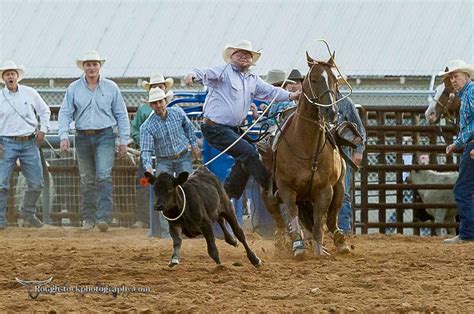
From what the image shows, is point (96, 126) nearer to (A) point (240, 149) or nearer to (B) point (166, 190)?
(A) point (240, 149)

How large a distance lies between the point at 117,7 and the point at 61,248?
16.1 m

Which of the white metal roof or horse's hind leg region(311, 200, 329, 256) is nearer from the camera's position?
horse's hind leg region(311, 200, 329, 256)

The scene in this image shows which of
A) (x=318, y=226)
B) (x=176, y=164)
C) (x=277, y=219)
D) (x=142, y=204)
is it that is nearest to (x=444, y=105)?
(x=176, y=164)

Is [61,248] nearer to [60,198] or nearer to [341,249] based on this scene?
[341,249]

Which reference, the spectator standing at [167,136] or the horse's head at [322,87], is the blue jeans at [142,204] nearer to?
the spectator standing at [167,136]

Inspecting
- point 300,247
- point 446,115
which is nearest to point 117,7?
point 446,115

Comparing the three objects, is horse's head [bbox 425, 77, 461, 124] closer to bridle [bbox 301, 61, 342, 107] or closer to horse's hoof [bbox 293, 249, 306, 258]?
bridle [bbox 301, 61, 342, 107]

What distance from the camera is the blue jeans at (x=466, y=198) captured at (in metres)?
15.4

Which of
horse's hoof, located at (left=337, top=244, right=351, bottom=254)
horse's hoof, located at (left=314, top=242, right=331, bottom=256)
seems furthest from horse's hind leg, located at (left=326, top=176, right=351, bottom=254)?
horse's hoof, located at (left=314, top=242, right=331, bottom=256)

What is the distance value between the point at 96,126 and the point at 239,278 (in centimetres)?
727

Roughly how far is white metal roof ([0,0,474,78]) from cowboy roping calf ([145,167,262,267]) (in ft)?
47.1

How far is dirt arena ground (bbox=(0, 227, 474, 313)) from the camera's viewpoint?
8.98m

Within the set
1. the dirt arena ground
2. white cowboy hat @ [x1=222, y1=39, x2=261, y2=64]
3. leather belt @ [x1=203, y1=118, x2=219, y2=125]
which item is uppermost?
white cowboy hat @ [x1=222, y1=39, x2=261, y2=64]

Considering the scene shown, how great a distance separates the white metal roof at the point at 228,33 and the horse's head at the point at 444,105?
7.42 m
